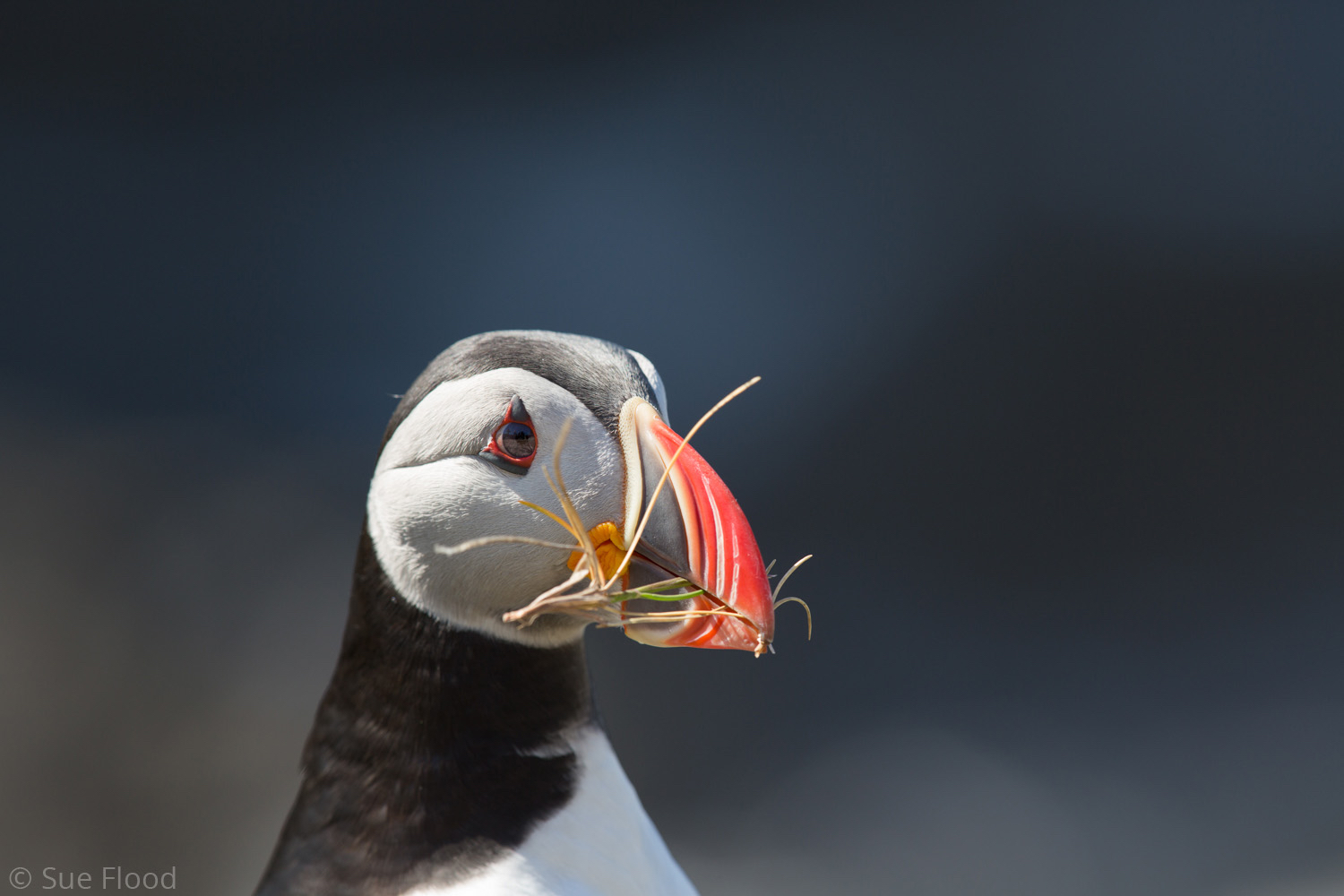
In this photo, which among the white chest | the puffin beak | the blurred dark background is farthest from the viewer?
the blurred dark background

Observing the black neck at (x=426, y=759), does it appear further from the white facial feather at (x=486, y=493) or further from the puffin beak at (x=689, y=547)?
the puffin beak at (x=689, y=547)

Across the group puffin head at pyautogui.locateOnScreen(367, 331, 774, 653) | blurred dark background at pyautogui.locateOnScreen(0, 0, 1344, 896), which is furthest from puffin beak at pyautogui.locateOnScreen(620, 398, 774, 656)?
blurred dark background at pyautogui.locateOnScreen(0, 0, 1344, 896)

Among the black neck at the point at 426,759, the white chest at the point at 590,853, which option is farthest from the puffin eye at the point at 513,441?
the white chest at the point at 590,853

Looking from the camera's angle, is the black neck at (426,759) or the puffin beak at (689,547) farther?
the black neck at (426,759)

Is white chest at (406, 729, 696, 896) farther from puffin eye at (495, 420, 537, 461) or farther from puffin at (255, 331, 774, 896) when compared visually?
puffin eye at (495, 420, 537, 461)

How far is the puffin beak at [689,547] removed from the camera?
1155 mm

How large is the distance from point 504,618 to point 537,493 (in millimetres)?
157

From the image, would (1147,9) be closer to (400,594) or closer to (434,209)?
(434,209)

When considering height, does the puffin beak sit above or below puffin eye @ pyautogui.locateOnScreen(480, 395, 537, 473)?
below

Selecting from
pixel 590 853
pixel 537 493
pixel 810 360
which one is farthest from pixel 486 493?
pixel 810 360

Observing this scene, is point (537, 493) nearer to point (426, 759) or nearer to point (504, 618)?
point (504, 618)

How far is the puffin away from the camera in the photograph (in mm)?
1221

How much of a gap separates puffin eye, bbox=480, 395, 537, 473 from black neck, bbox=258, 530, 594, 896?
0.79ft

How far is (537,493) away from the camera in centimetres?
125
